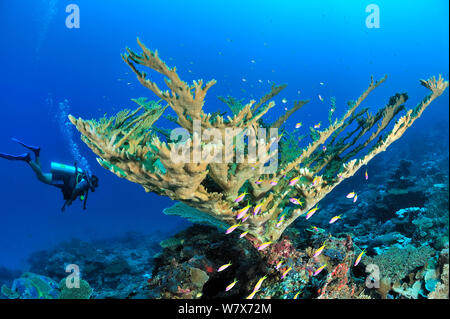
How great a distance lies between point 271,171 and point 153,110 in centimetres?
198

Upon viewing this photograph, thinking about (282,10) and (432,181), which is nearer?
(432,181)

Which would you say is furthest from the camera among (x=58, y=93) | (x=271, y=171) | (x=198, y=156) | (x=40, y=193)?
(x=40, y=193)

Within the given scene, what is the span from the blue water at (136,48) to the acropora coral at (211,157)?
2167 inches

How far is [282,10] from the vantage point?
7675 centimetres

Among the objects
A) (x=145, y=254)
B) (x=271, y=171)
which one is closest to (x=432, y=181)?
(x=271, y=171)

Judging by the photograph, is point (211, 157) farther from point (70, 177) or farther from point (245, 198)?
point (70, 177)

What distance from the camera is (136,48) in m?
66.6

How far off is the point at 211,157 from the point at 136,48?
2989 inches

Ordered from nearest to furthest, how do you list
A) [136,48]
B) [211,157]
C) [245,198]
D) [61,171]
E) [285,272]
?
[211,157], [285,272], [245,198], [61,171], [136,48]

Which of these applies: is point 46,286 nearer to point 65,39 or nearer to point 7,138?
point 65,39

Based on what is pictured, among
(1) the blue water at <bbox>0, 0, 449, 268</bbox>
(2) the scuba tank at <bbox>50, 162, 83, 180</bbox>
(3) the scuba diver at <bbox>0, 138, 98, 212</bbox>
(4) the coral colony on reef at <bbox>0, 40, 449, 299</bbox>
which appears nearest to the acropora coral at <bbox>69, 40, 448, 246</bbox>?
(4) the coral colony on reef at <bbox>0, 40, 449, 299</bbox>

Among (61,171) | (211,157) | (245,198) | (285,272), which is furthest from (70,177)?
(285,272)

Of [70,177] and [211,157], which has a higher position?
[70,177]

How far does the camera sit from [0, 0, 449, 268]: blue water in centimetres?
6094
